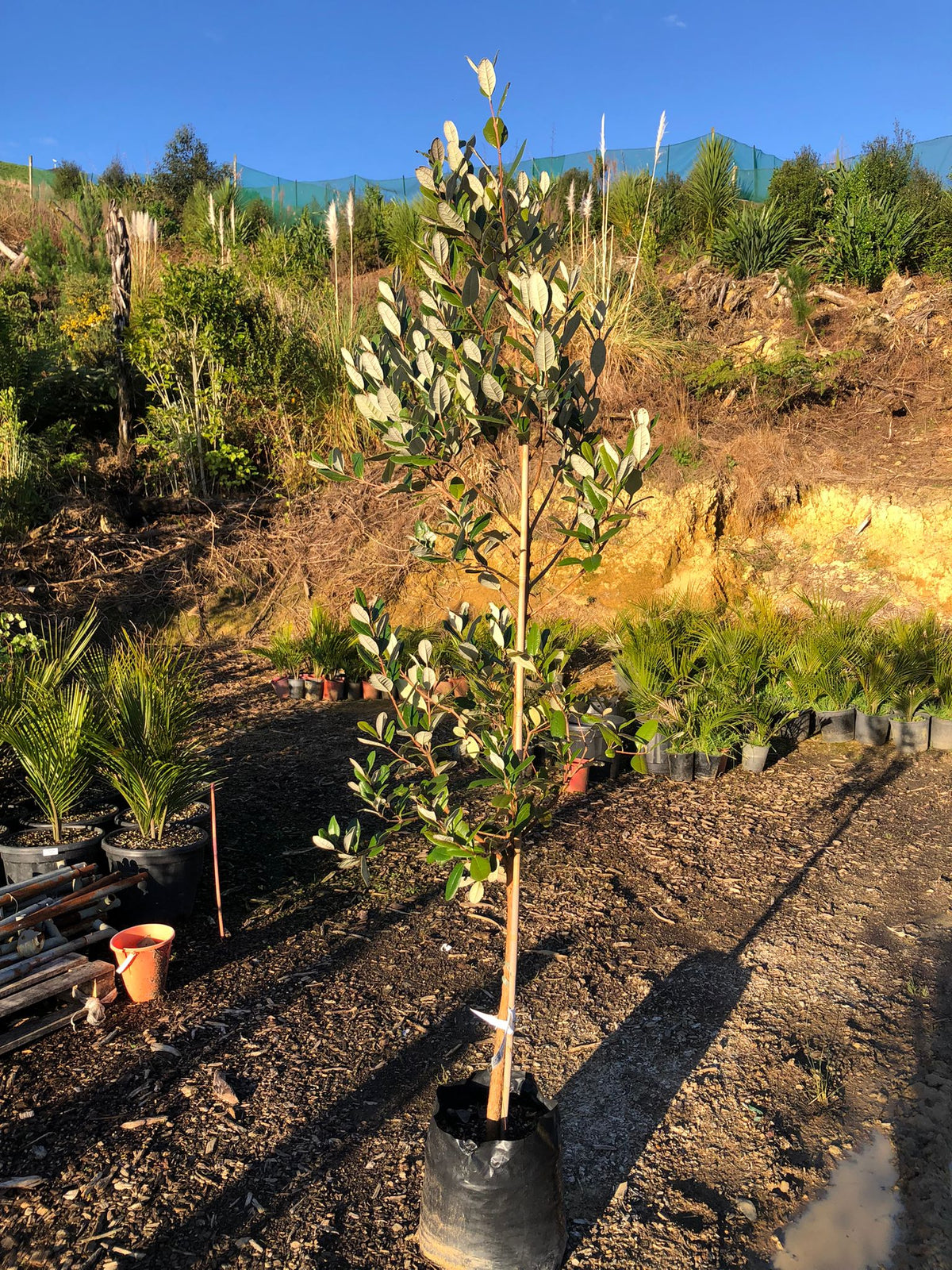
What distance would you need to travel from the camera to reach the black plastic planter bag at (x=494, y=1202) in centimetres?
201

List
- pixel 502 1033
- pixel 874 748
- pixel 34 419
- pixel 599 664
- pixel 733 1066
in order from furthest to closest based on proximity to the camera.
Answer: pixel 34 419
pixel 599 664
pixel 874 748
pixel 733 1066
pixel 502 1033

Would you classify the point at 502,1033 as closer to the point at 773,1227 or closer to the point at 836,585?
the point at 773,1227

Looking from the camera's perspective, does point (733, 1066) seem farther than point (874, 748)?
No

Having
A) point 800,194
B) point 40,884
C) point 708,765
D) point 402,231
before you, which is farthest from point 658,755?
point 402,231

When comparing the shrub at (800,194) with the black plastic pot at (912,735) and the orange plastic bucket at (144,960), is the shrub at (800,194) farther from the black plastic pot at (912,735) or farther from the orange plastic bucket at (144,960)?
the orange plastic bucket at (144,960)

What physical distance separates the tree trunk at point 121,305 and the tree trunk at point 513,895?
8.78 m

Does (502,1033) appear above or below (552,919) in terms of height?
above

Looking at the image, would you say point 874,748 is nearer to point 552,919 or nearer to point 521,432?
point 552,919

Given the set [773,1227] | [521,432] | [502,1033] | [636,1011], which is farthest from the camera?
[636,1011]

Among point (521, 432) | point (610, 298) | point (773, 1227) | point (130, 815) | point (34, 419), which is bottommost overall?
point (773, 1227)

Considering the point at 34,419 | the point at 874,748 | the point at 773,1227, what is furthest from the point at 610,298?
the point at 773,1227

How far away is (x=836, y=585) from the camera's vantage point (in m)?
8.00

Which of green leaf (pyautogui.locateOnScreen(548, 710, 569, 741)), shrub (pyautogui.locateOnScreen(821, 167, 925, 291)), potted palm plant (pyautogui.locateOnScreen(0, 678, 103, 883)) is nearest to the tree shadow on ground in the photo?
green leaf (pyautogui.locateOnScreen(548, 710, 569, 741))

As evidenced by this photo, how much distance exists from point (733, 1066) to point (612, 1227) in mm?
798
